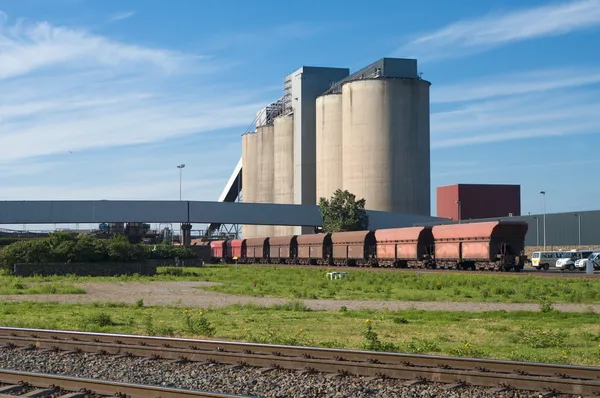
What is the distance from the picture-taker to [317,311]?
29.0m

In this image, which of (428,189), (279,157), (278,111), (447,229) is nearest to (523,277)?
(447,229)

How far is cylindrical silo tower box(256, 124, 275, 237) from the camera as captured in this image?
144625 millimetres

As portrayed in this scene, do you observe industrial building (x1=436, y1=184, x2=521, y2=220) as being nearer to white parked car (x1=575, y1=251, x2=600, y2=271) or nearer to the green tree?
the green tree

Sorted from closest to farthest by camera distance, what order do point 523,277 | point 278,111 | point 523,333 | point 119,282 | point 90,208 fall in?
point 523,333
point 523,277
point 119,282
point 90,208
point 278,111

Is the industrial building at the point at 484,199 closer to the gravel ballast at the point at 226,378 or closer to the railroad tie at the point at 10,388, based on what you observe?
the gravel ballast at the point at 226,378

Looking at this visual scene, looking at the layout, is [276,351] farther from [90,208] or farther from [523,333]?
[90,208]

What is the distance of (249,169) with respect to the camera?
15375 centimetres

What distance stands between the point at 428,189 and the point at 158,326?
298 ft

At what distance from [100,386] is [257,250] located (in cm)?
8328

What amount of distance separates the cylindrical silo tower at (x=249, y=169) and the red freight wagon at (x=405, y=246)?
83.2 meters

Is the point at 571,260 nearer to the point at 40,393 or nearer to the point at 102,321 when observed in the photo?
the point at 102,321

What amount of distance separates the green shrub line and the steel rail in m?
44.1

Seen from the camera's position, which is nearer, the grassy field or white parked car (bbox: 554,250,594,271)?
the grassy field

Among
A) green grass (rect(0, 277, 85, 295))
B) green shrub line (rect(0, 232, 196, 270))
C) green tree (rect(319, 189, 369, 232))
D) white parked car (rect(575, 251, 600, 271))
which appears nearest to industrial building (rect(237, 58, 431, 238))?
green tree (rect(319, 189, 369, 232))
